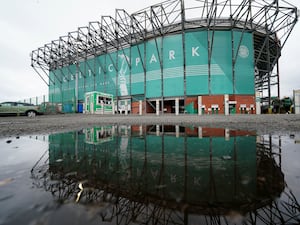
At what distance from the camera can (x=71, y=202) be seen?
0.78 meters

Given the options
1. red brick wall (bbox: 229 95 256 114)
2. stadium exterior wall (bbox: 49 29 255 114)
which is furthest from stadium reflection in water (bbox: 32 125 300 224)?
red brick wall (bbox: 229 95 256 114)

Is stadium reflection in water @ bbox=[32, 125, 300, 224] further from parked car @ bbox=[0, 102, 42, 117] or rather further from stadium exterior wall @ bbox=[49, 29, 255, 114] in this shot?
parked car @ bbox=[0, 102, 42, 117]

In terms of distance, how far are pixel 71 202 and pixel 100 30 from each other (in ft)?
82.8

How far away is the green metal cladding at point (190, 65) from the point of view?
1733cm

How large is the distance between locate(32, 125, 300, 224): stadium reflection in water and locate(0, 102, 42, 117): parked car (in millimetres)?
19855

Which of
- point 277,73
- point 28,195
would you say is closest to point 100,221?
point 28,195

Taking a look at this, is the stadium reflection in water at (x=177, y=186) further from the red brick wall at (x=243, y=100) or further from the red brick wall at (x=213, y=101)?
the red brick wall at (x=243, y=100)

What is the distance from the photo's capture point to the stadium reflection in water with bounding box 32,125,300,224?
0.68 metres

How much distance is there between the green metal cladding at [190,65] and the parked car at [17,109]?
11.1 meters

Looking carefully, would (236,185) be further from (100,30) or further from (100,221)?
(100,30)

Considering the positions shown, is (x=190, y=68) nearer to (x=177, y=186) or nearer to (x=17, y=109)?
(x=177, y=186)

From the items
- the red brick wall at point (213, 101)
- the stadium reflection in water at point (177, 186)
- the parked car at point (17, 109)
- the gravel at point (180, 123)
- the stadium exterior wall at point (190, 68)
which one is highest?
the stadium exterior wall at point (190, 68)

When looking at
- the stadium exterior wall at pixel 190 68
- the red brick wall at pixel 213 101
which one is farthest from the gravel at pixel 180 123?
the stadium exterior wall at pixel 190 68

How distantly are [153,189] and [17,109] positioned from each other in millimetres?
21325
